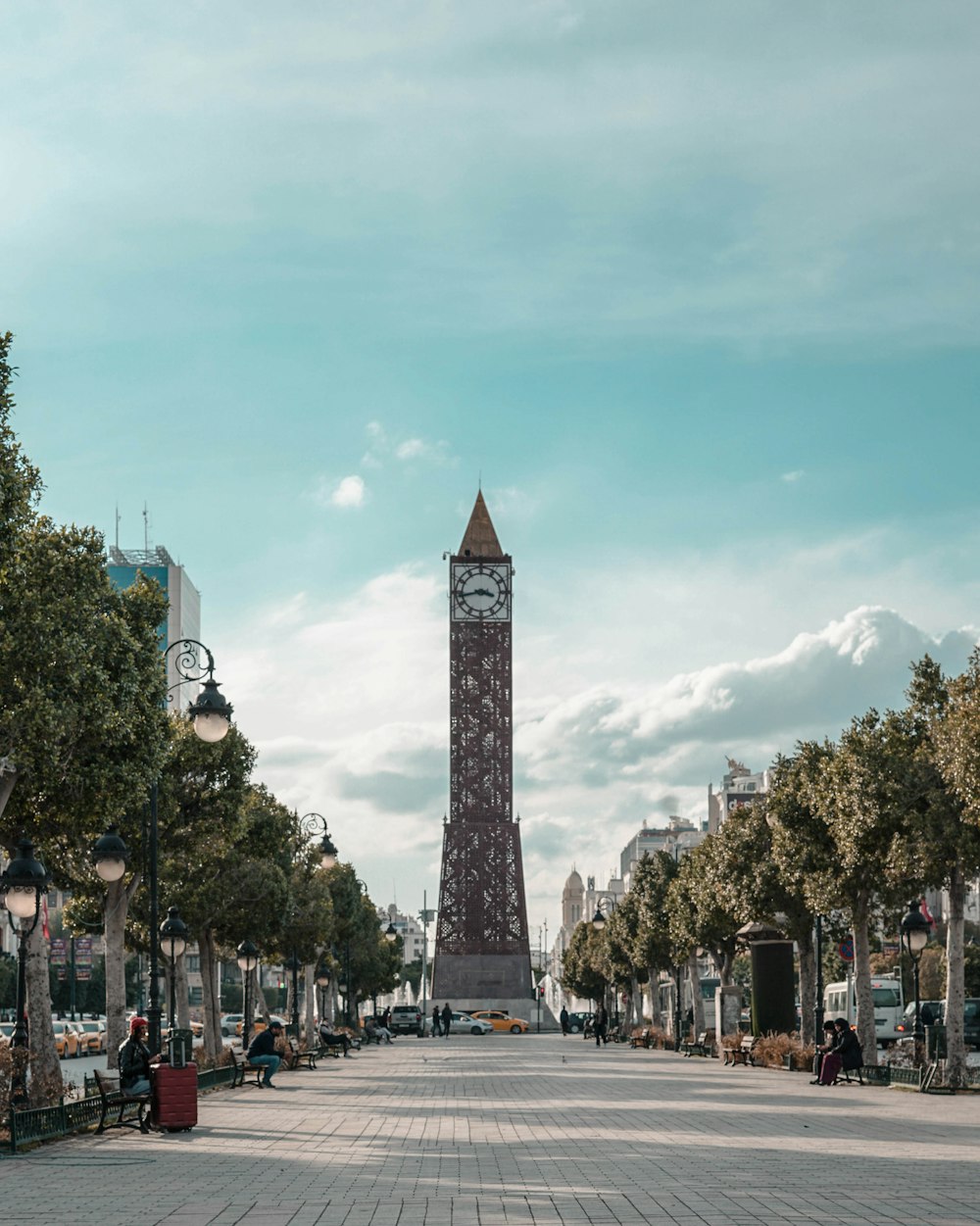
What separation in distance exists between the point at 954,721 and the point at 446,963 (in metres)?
72.1

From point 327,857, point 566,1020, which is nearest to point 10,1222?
point 327,857

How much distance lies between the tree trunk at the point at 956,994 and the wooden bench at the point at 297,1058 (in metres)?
19.5

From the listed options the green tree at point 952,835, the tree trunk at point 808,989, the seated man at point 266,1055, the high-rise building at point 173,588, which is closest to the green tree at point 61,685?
the seated man at point 266,1055

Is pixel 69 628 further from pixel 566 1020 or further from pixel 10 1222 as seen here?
pixel 566 1020

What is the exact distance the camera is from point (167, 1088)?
20.8 metres

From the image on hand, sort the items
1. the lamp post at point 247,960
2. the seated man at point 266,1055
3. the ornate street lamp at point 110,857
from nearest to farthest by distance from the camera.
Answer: the ornate street lamp at point 110,857 < the seated man at point 266,1055 < the lamp post at point 247,960

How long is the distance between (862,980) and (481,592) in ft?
219

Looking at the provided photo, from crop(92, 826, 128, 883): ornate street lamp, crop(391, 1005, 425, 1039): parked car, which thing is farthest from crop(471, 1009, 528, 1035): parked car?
crop(92, 826, 128, 883): ornate street lamp

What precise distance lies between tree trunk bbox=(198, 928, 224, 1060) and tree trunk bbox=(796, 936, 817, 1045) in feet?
47.0

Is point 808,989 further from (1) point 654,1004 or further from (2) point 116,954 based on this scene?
(1) point 654,1004

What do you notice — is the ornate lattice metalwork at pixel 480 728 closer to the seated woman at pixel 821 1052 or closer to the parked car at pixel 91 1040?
the parked car at pixel 91 1040

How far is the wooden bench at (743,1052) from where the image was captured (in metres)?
40.7

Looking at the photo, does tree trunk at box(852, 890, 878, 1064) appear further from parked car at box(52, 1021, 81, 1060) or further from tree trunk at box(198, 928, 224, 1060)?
parked car at box(52, 1021, 81, 1060)

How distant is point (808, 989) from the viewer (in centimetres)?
3912
